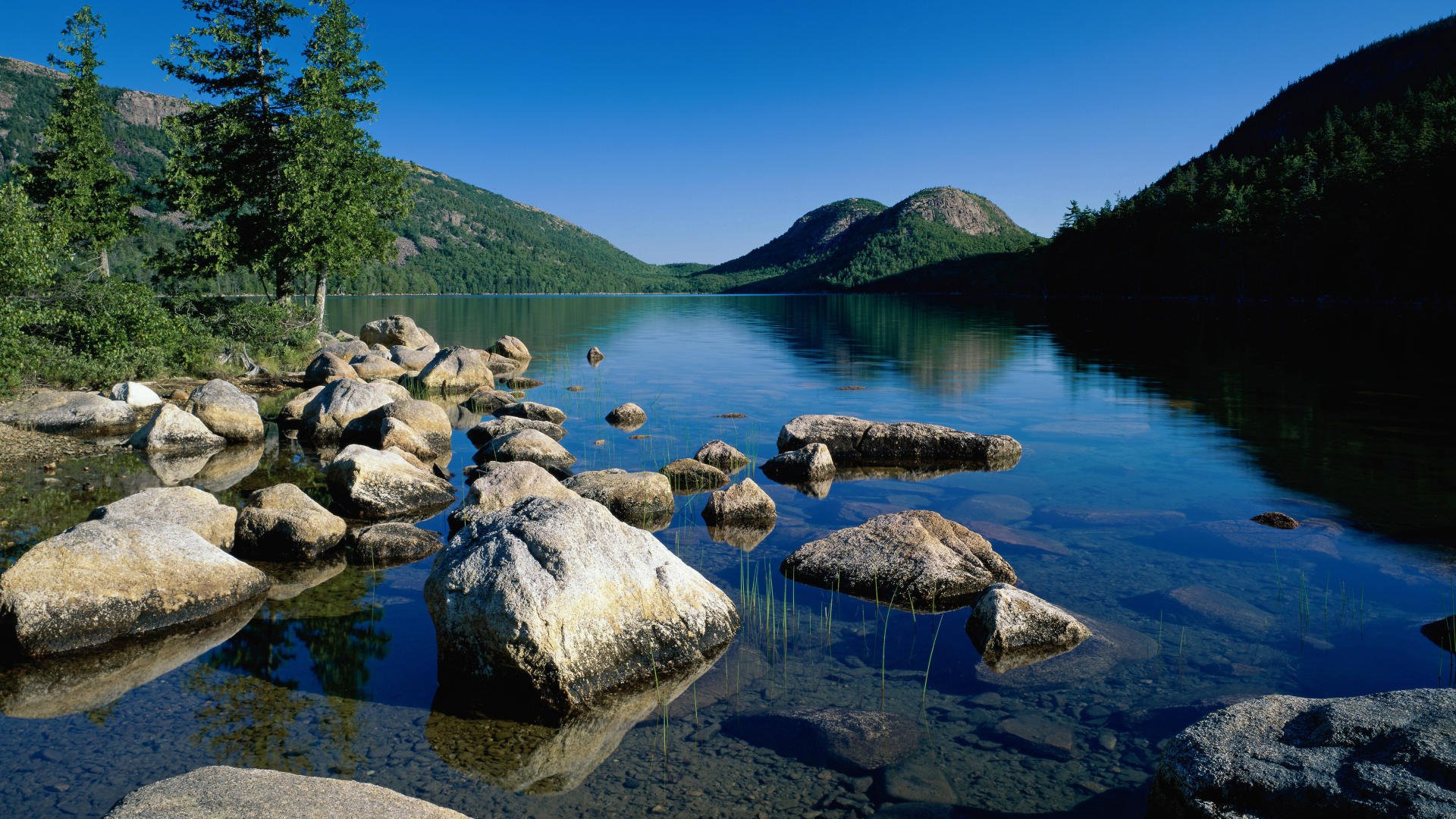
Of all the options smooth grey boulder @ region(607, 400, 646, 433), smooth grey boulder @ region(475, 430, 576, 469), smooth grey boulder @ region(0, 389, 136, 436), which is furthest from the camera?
smooth grey boulder @ region(607, 400, 646, 433)

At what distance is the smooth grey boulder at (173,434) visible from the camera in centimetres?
1734

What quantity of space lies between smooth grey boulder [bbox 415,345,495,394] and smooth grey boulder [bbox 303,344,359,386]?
2270 millimetres

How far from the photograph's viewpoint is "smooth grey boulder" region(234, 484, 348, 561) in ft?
36.8

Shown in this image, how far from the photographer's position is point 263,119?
106 feet

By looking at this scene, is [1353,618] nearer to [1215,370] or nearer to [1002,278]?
[1215,370]

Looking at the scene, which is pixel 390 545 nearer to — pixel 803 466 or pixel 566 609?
pixel 566 609

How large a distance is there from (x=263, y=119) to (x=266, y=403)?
1385 centimetres

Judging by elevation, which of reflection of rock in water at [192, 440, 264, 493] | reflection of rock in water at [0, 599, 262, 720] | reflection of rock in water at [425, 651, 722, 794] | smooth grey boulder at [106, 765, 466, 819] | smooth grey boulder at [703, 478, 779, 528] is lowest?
reflection of rock in water at [425, 651, 722, 794]

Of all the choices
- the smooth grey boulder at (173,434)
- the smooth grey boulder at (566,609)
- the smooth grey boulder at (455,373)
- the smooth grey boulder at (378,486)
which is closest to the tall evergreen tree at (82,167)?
the smooth grey boulder at (455,373)

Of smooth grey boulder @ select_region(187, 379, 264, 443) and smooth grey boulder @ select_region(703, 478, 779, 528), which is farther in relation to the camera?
smooth grey boulder @ select_region(187, 379, 264, 443)

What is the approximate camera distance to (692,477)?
50.9 ft

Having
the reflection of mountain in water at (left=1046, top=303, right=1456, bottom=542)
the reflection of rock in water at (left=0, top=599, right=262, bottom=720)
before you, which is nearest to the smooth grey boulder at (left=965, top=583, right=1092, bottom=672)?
the reflection of mountain in water at (left=1046, top=303, right=1456, bottom=542)

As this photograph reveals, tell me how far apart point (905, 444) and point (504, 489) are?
28.8 feet

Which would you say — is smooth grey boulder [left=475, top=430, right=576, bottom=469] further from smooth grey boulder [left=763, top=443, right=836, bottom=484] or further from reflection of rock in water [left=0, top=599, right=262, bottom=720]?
reflection of rock in water [left=0, top=599, right=262, bottom=720]
